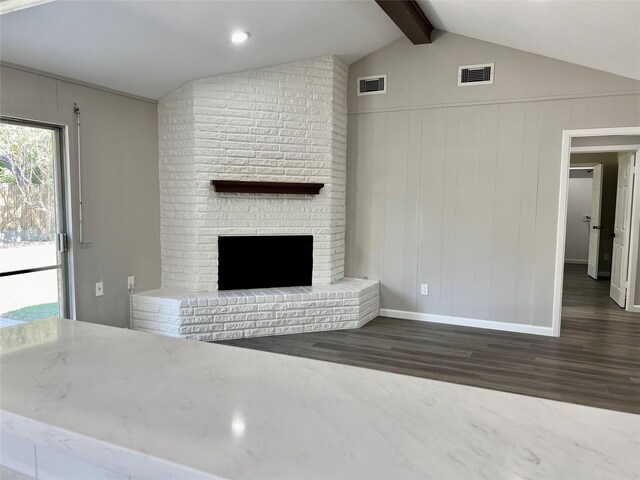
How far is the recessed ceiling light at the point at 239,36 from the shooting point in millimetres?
3826

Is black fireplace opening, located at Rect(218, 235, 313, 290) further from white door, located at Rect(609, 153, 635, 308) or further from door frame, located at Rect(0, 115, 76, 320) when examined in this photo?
white door, located at Rect(609, 153, 635, 308)

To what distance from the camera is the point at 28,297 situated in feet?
12.1

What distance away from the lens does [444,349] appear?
4094mm

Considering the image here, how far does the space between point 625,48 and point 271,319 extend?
3.84 meters

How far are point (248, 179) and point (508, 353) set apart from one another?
2.99 metres

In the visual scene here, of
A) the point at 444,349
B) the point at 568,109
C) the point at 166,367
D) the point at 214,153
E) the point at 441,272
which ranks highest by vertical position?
the point at 568,109

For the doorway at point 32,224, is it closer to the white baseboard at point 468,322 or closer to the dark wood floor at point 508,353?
the dark wood floor at point 508,353

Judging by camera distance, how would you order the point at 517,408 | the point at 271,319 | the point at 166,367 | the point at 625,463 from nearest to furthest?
1. the point at 625,463
2. the point at 517,408
3. the point at 166,367
4. the point at 271,319

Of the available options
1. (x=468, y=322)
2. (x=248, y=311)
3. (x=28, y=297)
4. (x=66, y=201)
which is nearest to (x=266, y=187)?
(x=248, y=311)

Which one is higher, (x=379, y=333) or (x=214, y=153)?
(x=214, y=153)

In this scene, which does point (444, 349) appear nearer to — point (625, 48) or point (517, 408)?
point (625, 48)

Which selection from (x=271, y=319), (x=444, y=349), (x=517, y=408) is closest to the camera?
(x=517, y=408)

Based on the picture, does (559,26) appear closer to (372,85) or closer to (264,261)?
(372,85)

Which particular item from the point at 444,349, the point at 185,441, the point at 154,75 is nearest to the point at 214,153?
the point at 154,75
